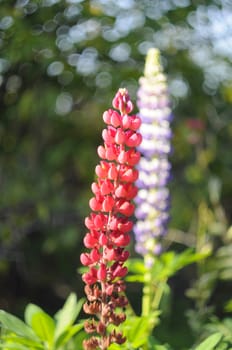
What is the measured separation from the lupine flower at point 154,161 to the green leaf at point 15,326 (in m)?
0.97

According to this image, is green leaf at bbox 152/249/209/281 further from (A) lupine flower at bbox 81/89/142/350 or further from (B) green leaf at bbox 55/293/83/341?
(A) lupine flower at bbox 81/89/142/350

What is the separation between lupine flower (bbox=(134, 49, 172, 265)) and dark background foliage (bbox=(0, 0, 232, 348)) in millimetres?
700

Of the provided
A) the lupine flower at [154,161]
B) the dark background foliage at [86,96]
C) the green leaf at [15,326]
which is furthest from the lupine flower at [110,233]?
the dark background foliage at [86,96]

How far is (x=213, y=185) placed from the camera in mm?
3980

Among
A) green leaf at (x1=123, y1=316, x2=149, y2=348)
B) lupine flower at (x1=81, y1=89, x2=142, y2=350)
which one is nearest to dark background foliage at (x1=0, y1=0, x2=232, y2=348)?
green leaf at (x1=123, y1=316, x2=149, y2=348)

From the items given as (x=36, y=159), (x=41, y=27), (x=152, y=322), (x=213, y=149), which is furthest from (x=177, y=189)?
(x=152, y=322)

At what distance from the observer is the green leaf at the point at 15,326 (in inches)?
62.9

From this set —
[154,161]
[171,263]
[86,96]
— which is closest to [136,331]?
[171,263]

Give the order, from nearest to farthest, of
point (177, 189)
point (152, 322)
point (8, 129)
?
point (152, 322)
point (8, 129)
point (177, 189)

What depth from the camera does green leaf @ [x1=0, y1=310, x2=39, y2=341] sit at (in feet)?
5.24

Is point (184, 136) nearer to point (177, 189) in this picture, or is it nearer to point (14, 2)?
point (177, 189)

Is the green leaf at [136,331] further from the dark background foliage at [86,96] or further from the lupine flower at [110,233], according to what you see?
the dark background foliage at [86,96]

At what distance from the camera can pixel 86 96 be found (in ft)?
13.7

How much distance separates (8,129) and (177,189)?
153cm
